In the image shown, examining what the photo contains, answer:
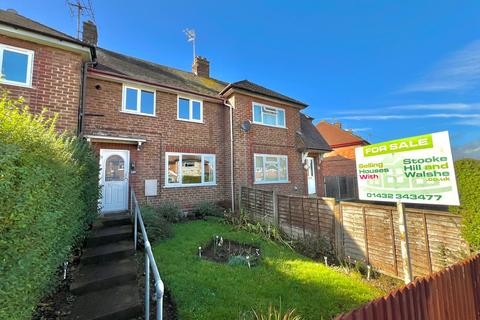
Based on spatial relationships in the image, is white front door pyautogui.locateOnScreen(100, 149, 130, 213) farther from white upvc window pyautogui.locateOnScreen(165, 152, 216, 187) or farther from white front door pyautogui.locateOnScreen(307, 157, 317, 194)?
white front door pyautogui.locateOnScreen(307, 157, 317, 194)

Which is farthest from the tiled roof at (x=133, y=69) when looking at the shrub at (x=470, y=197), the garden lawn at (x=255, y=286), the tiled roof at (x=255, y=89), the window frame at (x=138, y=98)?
the shrub at (x=470, y=197)

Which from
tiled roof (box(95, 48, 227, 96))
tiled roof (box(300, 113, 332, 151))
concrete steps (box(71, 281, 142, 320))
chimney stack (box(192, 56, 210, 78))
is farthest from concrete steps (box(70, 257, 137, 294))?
chimney stack (box(192, 56, 210, 78))

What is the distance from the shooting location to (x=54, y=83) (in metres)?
7.44

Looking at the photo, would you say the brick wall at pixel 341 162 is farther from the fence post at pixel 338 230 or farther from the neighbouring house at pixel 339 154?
the fence post at pixel 338 230

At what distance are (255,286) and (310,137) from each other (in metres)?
12.9

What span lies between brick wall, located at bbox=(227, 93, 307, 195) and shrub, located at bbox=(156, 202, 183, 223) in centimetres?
324

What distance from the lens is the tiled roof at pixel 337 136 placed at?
82.9 feet

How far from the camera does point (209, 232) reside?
26.0ft

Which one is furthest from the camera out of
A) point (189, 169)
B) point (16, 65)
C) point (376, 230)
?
point (189, 169)

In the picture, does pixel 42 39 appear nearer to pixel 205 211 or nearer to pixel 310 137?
pixel 205 211

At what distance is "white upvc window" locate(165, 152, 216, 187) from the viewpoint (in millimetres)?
10344

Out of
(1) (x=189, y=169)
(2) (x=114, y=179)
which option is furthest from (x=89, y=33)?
(1) (x=189, y=169)

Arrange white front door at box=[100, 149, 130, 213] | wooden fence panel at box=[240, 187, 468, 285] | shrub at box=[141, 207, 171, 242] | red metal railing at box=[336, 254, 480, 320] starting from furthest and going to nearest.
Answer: white front door at box=[100, 149, 130, 213], shrub at box=[141, 207, 171, 242], wooden fence panel at box=[240, 187, 468, 285], red metal railing at box=[336, 254, 480, 320]

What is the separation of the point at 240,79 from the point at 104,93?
25.7 feet
